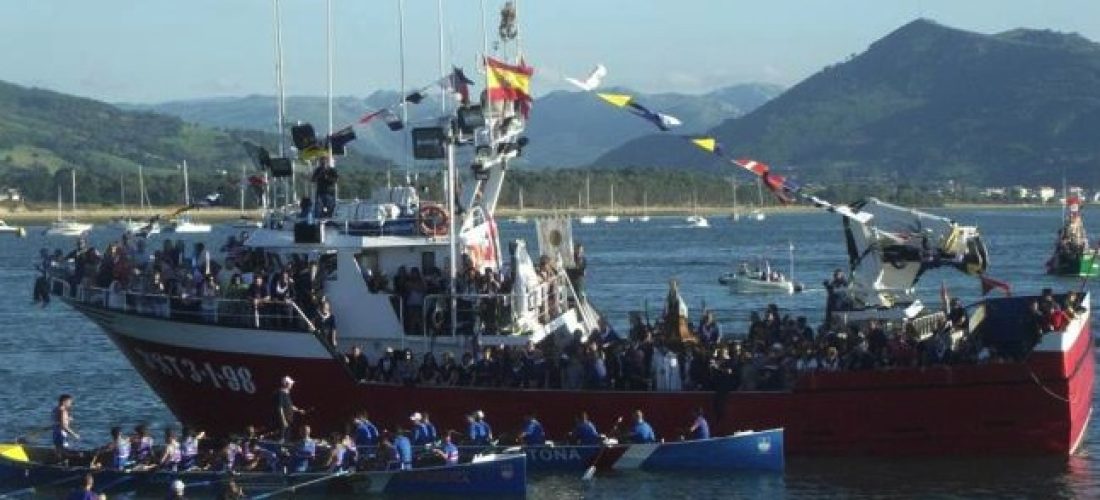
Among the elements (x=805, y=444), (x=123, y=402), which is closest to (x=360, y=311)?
(x=805, y=444)

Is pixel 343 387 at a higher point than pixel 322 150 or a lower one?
lower

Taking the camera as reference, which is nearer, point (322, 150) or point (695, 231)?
point (322, 150)

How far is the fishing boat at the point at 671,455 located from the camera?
31.5 metres

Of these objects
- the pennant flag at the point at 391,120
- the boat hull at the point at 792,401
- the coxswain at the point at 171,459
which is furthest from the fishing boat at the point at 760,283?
the coxswain at the point at 171,459

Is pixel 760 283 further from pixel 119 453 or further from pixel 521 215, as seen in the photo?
pixel 521 215

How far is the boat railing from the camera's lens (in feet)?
107

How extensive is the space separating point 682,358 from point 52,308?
52.7m

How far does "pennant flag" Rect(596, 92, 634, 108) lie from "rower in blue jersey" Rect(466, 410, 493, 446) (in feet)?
20.0

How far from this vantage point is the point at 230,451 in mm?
31047

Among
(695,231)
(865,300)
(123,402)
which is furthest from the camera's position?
(695,231)

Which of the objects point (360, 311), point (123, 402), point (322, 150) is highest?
point (322, 150)

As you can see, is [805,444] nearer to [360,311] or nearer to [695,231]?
[360,311]

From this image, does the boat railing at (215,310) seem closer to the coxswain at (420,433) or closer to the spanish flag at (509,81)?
the coxswain at (420,433)

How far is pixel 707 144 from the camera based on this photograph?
34625 mm
